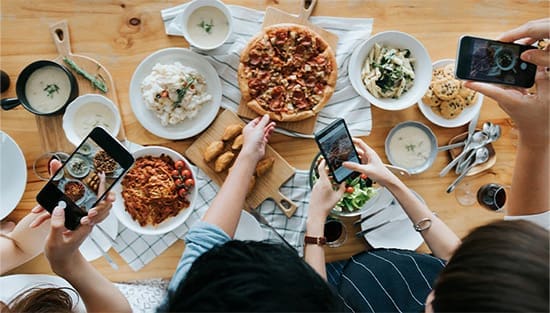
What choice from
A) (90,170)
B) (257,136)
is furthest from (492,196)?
(90,170)

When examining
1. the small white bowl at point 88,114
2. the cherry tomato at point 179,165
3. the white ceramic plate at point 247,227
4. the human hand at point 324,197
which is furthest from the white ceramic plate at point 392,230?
the small white bowl at point 88,114

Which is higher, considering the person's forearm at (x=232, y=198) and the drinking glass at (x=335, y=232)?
the person's forearm at (x=232, y=198)

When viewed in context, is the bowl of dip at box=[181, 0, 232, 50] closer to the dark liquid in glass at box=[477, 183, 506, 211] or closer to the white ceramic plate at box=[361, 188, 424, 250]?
the white ceramic plate at box=[361, 188, 424, 250]

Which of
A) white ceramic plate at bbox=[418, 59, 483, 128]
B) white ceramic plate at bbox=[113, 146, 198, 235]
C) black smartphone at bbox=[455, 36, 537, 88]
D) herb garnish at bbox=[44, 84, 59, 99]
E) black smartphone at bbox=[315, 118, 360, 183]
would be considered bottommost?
white ceramic plate at bbox=[113, 146, 198, 235]

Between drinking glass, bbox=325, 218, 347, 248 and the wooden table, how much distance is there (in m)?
0.03

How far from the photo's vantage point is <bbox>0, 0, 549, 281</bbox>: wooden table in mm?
1646

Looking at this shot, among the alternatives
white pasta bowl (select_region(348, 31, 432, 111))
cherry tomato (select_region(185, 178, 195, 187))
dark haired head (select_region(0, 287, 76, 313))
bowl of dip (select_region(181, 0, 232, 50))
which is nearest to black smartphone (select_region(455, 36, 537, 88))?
white pasta bowl (select_region(348, 31, 432, 111))

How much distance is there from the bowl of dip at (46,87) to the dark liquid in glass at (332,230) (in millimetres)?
992

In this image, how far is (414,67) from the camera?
5.45ft

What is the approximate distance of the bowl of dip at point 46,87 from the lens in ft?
5.16

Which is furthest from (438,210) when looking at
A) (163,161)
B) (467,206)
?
(163,161)

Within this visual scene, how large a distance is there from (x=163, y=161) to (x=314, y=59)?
0.64m

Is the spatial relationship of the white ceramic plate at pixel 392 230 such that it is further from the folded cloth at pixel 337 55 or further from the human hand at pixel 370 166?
the folded cloth at pixel 337 55

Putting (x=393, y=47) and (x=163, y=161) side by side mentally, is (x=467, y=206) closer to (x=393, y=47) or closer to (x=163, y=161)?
(x=393, y=47)
